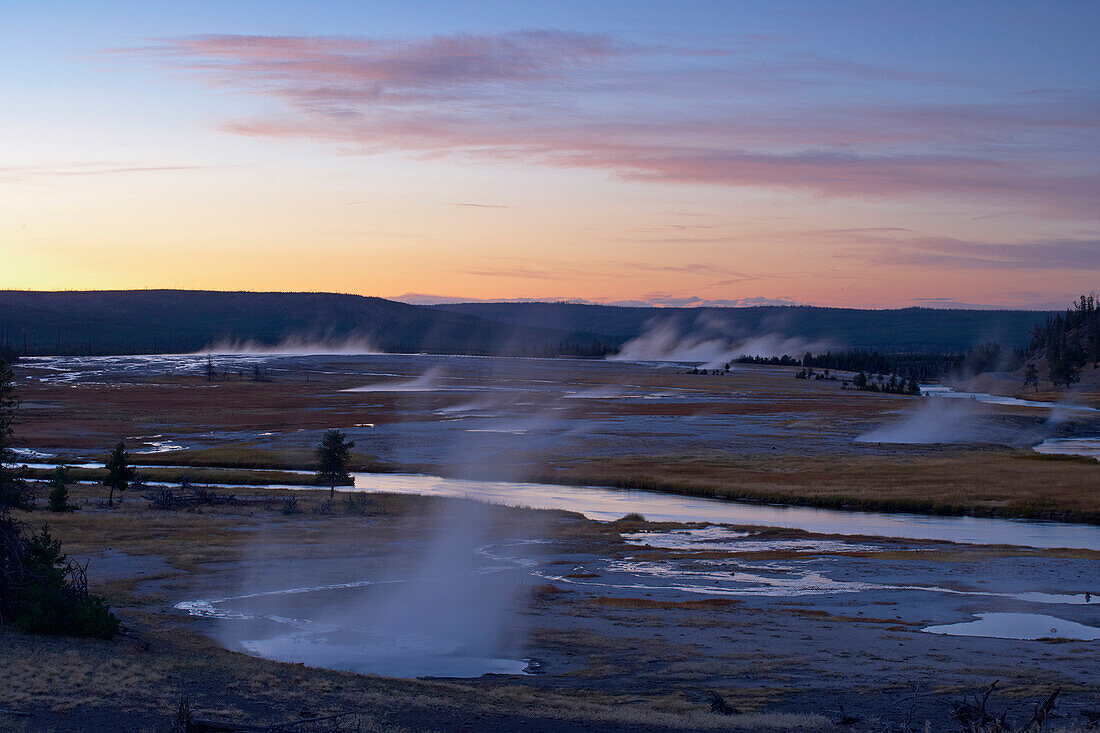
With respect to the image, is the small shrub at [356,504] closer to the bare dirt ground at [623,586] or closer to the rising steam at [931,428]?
the bare dirt ground at [623,586]

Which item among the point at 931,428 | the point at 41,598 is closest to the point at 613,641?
the point at 41,598

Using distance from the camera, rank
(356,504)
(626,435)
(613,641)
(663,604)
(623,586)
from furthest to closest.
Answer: (626,435) → (356,504) → (623,586) → (663,604) → (613,641)

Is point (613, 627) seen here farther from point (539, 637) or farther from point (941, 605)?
point (941, 605)

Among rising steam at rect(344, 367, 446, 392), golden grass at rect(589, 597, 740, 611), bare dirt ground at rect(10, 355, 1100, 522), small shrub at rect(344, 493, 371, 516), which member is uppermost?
rising steam at rect(344, 367, 446, 392)

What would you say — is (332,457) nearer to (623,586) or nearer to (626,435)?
(623,586)

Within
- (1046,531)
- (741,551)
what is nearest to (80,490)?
(741,551)

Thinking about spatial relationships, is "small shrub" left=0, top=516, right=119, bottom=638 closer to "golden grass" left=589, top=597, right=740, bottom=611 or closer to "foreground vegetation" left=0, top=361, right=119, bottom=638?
"foreground vegetation" left=0, top=361, right=119, bottom=638

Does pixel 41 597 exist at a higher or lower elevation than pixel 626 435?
higher

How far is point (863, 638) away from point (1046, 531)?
1896 cm

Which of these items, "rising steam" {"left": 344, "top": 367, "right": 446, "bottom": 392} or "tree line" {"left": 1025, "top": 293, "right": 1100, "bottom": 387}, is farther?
"tree line" {"left": 1025, "top": 293, "right": 1100, "bottom": 387}

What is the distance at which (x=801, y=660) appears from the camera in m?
16.8

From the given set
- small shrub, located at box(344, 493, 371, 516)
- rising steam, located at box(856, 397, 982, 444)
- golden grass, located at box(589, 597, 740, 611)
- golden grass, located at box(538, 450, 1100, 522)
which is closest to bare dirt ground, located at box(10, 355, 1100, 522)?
golden grass, located at box(538, 450, 1100, 522)

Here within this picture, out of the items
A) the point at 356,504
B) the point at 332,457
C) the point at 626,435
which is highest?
the point at 332,457

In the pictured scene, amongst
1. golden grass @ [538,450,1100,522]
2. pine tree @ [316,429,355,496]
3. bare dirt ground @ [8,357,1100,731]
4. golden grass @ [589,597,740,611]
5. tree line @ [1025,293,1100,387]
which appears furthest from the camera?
tree line @ [1025,293,1100,387]
